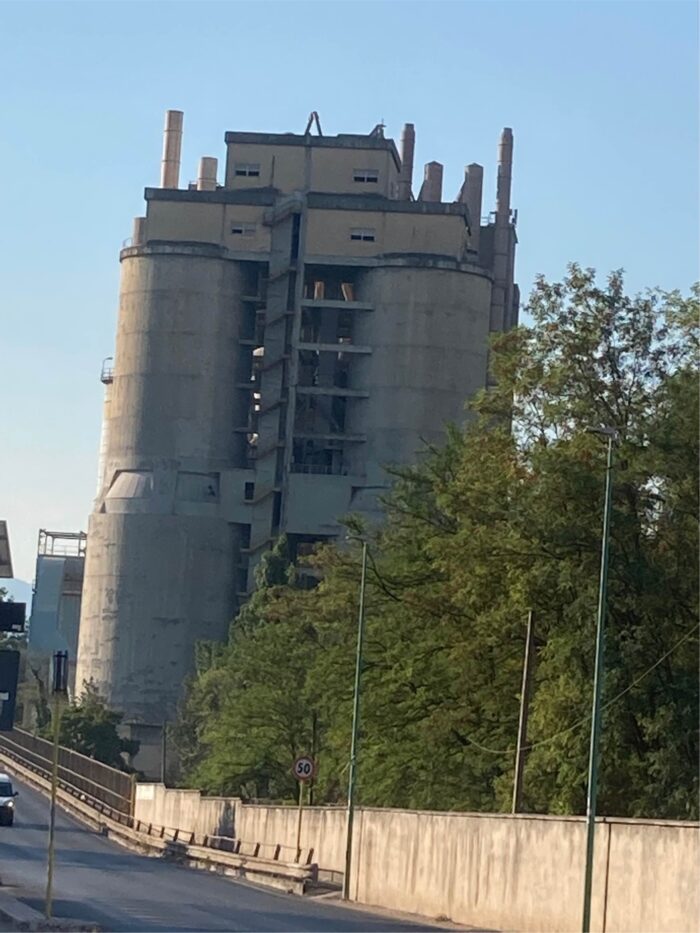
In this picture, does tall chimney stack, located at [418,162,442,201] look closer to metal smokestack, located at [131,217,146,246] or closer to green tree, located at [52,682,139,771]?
metal smokestack, located at [131,217,146,246]

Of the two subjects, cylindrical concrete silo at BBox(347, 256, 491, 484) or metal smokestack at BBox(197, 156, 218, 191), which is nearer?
cylindrical concrete silo at BBox(347, 256, 491, 484)

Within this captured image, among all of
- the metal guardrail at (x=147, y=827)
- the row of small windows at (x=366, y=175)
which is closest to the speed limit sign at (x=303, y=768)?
the metal guardrail at (x=147, y=827)

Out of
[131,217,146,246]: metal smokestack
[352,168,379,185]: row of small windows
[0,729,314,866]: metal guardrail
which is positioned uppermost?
[352,168,379,185]: row of small windows

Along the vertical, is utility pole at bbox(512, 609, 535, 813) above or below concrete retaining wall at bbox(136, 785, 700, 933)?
above

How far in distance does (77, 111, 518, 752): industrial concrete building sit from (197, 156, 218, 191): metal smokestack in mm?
8486

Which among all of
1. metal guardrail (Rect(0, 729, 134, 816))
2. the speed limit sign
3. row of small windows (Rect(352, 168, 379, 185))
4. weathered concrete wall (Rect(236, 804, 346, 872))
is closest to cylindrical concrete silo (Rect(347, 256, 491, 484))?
row of small windows (Rect(352, 168, 379, 185))

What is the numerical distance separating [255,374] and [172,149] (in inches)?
689

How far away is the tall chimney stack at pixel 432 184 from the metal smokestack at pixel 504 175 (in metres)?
5.32

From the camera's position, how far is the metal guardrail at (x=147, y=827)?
55469 millimetres

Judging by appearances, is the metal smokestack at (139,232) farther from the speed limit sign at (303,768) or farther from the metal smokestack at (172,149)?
the speed limit sign at (303,768)

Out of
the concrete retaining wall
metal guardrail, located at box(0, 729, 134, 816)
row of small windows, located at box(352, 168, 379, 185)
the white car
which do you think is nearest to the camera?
the concrete retaining wall

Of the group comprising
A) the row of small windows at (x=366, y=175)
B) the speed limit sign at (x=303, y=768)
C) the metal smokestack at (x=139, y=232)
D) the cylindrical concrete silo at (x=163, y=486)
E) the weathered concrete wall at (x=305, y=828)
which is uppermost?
the row of small windows at (x=366, y=175)

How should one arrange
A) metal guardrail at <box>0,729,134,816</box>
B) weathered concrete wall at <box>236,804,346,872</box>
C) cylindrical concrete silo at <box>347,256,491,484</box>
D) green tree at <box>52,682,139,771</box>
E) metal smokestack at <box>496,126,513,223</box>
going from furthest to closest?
metal smokestack at <box>496,126,513,223</box> → cylindrical concrete silo at <box>347,256,491,484</box> → green tree at <box>52,682,139,771</box> → metal guardrail at <box>0,729,134,816</box> → weathered concrete wall at <box>236,804,346,872</box>

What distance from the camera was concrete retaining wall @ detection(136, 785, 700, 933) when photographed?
87.8ft
